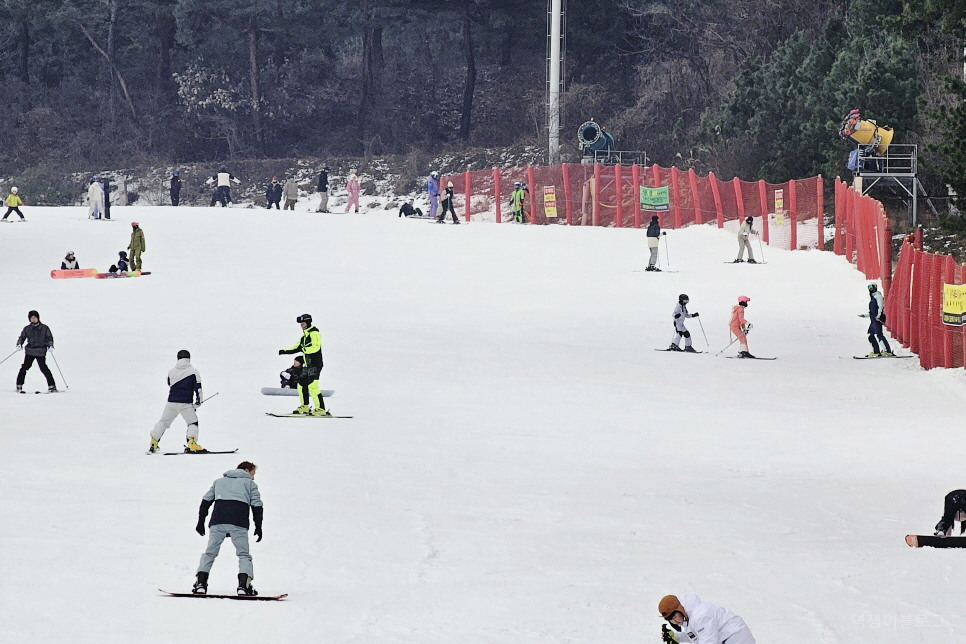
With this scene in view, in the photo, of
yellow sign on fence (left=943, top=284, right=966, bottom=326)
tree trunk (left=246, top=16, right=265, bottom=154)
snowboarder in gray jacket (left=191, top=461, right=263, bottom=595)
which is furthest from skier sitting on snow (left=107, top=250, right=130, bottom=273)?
tree trunk (left=246, top=16, right=265, bottom=154)

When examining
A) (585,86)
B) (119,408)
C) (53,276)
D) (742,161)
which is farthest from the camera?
(585,86)

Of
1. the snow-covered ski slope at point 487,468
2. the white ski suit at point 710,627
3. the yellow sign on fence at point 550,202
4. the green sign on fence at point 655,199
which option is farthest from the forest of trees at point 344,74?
the white ski suit at point 710,627

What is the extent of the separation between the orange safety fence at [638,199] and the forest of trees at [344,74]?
1338cm

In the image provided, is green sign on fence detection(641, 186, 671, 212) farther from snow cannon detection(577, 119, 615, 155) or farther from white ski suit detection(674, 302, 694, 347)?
white ski suit detection(674, 302, 694, 347)

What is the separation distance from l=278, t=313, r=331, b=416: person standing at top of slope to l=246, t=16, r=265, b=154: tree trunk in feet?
197

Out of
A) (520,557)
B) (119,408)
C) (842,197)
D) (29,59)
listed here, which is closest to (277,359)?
(119,408)

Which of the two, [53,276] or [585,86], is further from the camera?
[585,86]

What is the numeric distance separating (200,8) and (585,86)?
18574mm

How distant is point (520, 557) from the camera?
12430 millimetres

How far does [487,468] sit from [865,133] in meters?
26.5

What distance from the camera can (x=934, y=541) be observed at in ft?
41.1

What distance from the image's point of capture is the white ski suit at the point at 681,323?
2567 cm

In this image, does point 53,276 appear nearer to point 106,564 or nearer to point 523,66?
point 106,564

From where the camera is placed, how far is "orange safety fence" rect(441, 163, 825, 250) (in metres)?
41.6
